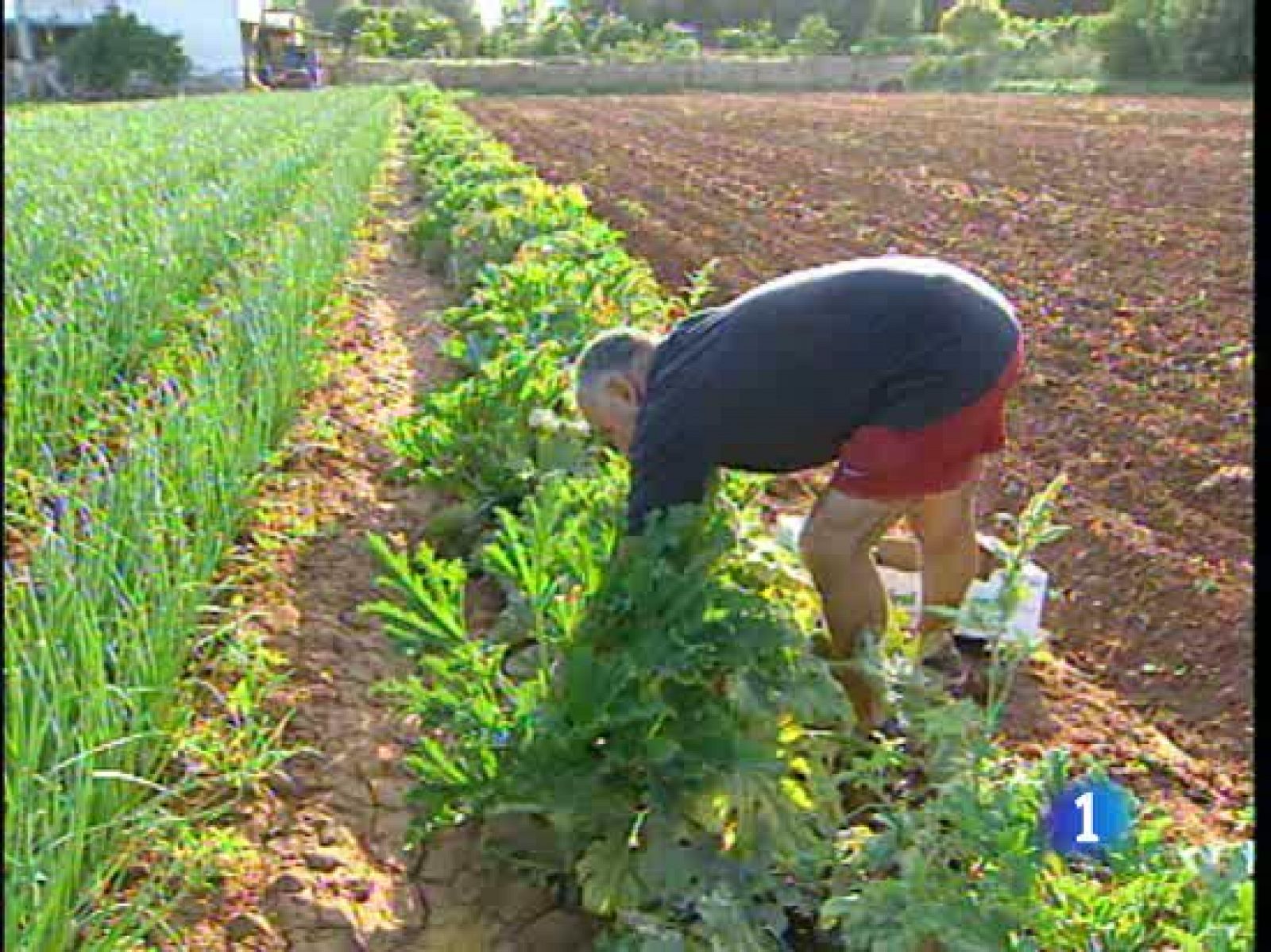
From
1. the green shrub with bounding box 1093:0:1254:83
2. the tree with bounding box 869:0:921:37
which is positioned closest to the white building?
the green shrub with bounding box 1093:0:1254:83

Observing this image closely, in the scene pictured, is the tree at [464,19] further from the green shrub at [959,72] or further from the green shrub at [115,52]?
the green shrub at [959,72]

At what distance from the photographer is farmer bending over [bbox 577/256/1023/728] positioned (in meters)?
2.56

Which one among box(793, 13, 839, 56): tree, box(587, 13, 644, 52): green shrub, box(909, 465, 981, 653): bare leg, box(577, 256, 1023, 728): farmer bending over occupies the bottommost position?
box(909, 465, 981, 653): bare leg

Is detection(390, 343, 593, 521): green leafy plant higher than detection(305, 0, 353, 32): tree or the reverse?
the reverse

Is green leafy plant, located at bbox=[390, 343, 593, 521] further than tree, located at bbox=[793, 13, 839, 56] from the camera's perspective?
No

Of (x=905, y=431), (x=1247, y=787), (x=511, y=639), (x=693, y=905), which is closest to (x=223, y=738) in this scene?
(x=511, y=639)

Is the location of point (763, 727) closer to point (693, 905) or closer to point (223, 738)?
point (693, 905)

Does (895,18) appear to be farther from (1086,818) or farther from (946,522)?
(1086,818)

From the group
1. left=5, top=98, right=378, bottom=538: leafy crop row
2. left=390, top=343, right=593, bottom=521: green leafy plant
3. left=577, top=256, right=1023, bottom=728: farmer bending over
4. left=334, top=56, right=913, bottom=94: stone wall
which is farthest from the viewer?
left=334, top=56, right=913, bottom=94: stone wall

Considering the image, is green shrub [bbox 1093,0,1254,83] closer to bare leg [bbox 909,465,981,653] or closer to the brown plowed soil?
the brown plowed soil

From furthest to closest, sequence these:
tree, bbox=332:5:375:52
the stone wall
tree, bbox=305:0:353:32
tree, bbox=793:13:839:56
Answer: tree, bbox=793:13:839:56, the stone wall, tree, bbox=332:5:375:52, tree, bbox=305:0:353:32

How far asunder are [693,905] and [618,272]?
11.8ft

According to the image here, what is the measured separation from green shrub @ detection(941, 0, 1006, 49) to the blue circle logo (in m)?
47.8

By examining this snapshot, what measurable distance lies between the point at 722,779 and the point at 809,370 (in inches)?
35.2
